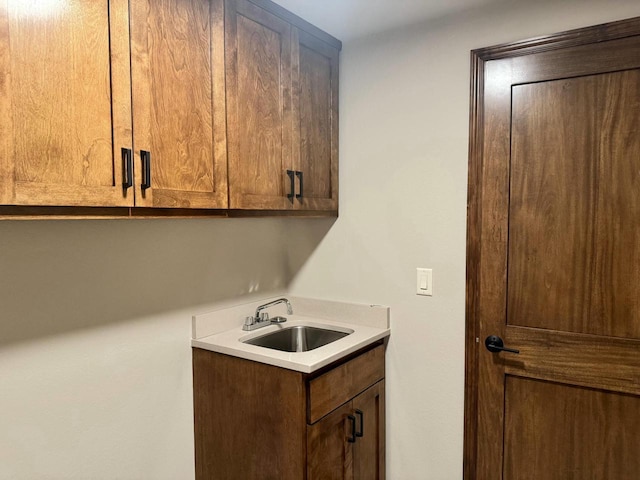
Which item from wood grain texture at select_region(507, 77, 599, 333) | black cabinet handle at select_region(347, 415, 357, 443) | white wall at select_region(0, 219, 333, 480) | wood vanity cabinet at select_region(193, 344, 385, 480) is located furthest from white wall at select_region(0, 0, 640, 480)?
black cabinet handle at select_region(347, 415, 357, 443)

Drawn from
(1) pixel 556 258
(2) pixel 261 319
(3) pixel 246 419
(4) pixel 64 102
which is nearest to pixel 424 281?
(1) pixel 556 258

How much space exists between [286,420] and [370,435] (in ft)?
1.68

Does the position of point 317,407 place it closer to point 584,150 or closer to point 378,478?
point 378,478

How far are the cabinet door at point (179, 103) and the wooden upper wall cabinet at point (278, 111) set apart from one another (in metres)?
0.06

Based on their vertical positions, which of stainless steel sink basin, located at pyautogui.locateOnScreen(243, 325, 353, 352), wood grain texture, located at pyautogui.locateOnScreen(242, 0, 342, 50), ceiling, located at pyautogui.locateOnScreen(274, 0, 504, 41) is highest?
ceiling, located at pyautogui.locateOnScreen(274, 0, 504, 41)

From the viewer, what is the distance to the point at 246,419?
173cm

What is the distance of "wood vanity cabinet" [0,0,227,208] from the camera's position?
1047 millimetres

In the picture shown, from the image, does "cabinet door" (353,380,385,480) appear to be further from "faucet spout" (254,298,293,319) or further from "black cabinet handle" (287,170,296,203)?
"black cabinet handle" (287,170,296,203)

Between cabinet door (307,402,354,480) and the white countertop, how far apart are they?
231 millimetres

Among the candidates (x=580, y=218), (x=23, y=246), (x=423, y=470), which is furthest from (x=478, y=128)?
(x=23, y=246)

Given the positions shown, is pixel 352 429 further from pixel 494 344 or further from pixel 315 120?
pixel 315 120

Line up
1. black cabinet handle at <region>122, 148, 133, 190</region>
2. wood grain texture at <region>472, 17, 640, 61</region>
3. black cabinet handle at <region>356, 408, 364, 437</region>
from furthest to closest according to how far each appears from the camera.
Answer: black cabinet handle at <region>356, 408, 364, 437</region>
wood grain texture at <region>472, 17, 640, 61</region>
black cabinet handle at <region>122, 148, 133, 190</region>

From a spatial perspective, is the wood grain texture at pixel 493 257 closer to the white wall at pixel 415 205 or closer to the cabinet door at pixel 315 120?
the white wall at pixel 415 205

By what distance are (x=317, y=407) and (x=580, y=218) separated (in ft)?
3.87
